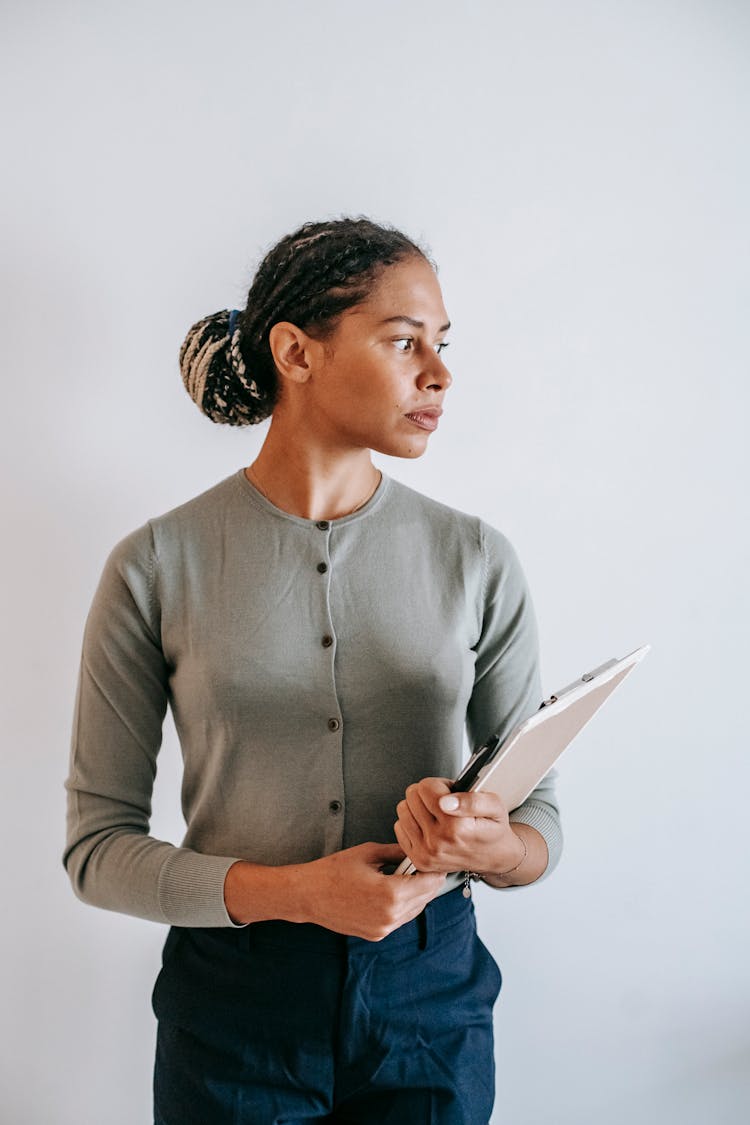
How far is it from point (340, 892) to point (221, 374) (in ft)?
1.86

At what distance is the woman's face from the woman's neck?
6 centimetres

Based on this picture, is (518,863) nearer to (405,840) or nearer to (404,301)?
(405,840)

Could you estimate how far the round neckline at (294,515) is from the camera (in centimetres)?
111

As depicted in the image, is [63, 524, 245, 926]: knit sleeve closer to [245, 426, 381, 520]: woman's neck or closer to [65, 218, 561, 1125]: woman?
[65, 218, 561, 1125]: woman

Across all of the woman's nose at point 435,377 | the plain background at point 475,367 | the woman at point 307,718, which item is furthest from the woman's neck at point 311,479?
the plain background at point 475,367

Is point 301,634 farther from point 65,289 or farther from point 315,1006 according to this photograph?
point 65,289

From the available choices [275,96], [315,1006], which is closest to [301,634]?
[315,1006]

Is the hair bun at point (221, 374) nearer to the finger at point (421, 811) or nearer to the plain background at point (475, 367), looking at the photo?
the plain background at point (475, 367)

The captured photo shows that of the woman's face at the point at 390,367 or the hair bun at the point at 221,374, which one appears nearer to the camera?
the woman's face at the point at 390,367

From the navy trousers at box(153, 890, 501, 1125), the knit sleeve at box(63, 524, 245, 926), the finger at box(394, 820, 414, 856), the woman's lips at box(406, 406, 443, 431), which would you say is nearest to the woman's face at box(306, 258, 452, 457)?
the woman's lips at box(406, 406, 443, 431)

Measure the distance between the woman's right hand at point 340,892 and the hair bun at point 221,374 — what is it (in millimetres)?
492

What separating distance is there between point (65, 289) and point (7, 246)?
9 centimetres

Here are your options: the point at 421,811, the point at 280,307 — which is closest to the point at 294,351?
the point at 280,307

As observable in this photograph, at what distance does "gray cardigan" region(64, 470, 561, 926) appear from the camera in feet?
3.46
